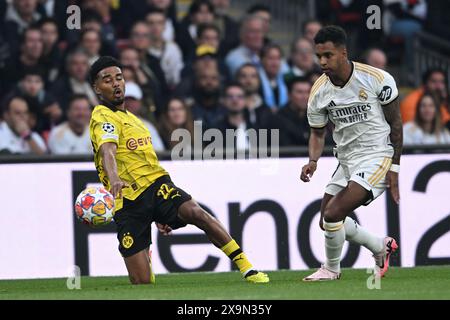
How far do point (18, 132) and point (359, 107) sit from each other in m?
5.53

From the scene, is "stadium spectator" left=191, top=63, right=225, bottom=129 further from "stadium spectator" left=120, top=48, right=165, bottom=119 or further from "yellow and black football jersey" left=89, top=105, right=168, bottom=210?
"yellow and black football jersey" left=89, top=105, right=168, bottom=210

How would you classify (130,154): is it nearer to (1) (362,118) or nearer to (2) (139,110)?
(1) (362,118)

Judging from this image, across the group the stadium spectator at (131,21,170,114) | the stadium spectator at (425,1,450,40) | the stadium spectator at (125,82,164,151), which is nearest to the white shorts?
the stadium spectator at (125,82,164,151)

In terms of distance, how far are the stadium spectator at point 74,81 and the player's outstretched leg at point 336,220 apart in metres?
5.67

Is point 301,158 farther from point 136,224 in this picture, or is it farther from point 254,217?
point 136,224

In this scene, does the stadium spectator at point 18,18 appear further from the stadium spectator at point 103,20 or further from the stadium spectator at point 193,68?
the stadium spectator at point 193,68

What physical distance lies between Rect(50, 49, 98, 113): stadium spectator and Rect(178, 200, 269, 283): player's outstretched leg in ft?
17.2

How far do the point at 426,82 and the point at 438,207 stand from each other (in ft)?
11.4

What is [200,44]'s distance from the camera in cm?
1681

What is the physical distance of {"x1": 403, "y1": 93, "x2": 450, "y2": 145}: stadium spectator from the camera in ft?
49.9

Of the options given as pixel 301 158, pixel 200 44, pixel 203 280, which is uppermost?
pixel 200 44

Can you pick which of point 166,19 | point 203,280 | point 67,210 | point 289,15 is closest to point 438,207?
point 203,280
